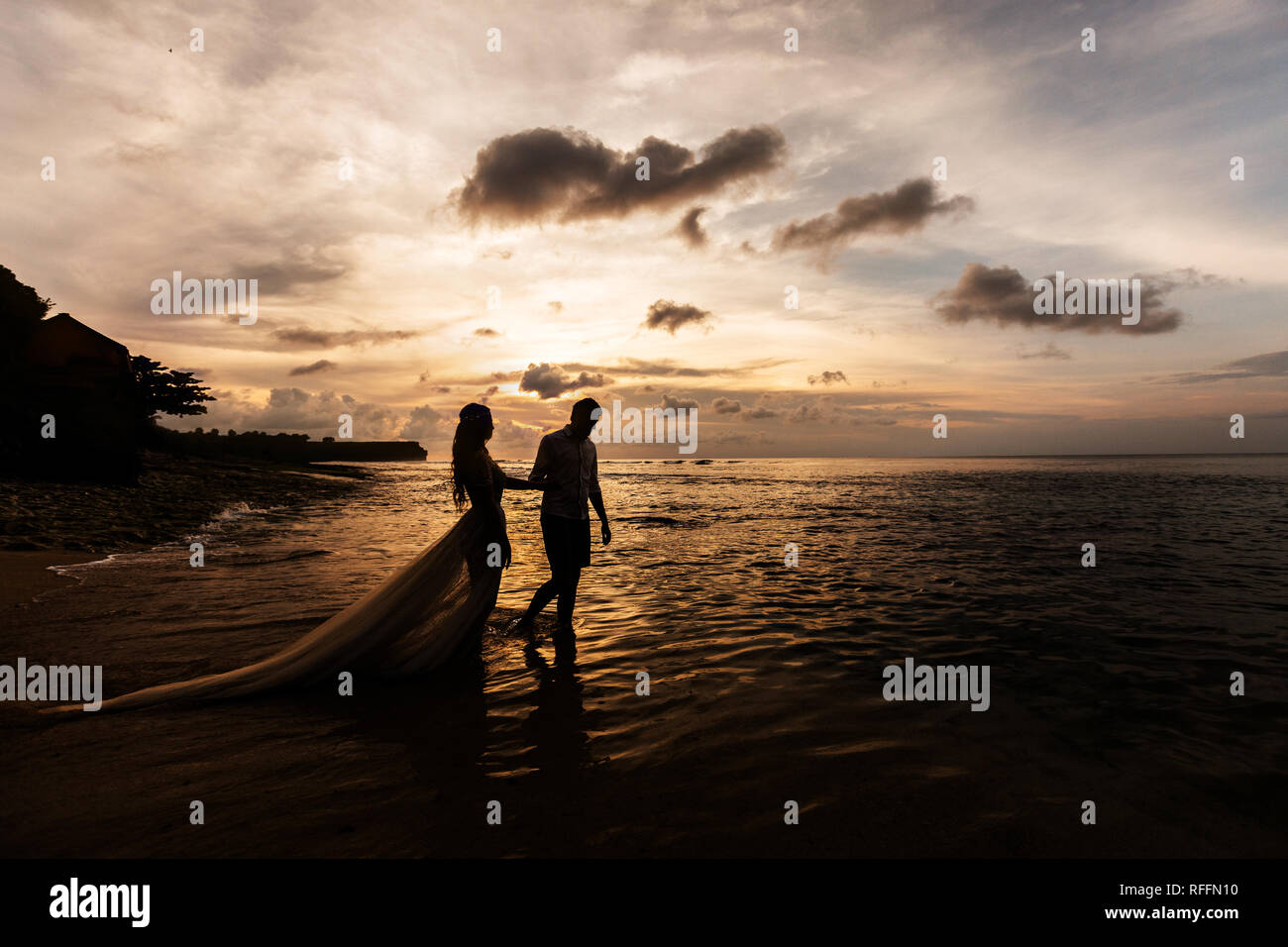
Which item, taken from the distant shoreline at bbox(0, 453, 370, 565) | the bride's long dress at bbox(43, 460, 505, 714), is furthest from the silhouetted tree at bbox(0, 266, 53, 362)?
the bride's long dress at bbox(43, 460, 505, 714)

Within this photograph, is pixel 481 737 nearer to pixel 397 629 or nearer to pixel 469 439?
pixel 397 629

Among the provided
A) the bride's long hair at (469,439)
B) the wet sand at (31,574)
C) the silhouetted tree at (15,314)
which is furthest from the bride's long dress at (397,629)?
the silhouetted tree at (15,314)

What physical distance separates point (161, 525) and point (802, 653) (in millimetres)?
18142

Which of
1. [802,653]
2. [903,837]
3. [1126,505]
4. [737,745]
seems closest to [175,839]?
[737,745]

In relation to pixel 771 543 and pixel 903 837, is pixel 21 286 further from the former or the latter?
pixel 903 837

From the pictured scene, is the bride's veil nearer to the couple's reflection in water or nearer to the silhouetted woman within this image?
the silhouetted woman

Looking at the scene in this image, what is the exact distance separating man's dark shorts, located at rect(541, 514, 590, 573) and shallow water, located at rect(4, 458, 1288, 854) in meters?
1.02

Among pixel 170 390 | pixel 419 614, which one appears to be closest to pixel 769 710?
pixel 419 614

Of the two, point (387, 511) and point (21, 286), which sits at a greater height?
point (21, 286)

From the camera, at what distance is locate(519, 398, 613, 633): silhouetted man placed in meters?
7.01

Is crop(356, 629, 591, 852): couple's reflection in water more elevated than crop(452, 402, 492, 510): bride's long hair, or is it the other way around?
crop(452, 402, 492, 510): bride's long hair

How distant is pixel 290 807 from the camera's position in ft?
11.6

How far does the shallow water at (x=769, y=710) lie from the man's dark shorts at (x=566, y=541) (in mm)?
1023
